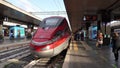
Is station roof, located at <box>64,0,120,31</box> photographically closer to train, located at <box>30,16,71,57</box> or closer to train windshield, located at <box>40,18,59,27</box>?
train windshield, located at <box>40,18,59,27</box>

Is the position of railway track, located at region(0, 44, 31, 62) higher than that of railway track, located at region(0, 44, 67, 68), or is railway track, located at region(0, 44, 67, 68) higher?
railway track, located at region(0, 44, 31, 62)

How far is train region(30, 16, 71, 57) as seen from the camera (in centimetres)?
1653

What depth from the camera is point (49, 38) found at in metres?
17.1

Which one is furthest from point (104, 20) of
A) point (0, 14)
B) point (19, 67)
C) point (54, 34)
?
point (0, 14)

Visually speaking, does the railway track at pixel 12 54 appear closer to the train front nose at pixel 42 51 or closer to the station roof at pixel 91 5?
the train front nose at pixel 42 51

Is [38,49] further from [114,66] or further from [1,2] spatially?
[1,2]

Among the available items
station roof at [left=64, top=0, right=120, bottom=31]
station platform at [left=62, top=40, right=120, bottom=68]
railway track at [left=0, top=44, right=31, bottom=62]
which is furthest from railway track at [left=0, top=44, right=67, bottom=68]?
station roof at [left=64, top=0, right=120, bottom=31]

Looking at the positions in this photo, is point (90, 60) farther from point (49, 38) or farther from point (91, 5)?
point (91, 5)

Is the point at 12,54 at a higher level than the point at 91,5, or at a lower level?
lower

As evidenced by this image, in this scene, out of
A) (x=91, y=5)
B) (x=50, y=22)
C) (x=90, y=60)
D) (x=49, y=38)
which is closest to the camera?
(x=90, y=60)

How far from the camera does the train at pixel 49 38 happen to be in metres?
16.5

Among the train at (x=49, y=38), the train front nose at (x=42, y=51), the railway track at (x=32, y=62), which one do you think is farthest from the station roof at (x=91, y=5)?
the train front nose at (x=42, y=51)

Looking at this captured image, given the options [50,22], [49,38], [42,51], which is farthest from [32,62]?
[50,22]

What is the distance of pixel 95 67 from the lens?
12414 millimetres
